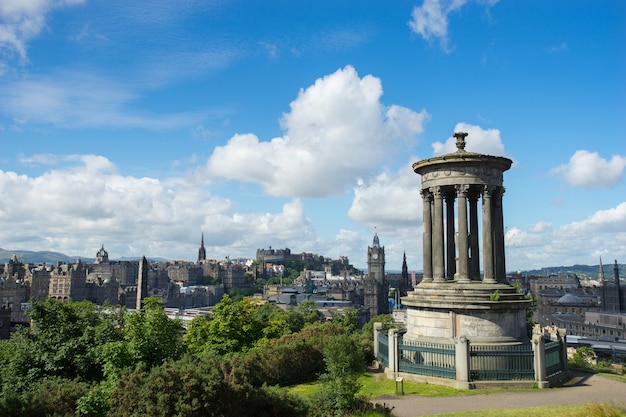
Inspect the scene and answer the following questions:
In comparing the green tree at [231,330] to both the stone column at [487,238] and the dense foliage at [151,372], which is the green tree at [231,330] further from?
the stone column at [487,238]

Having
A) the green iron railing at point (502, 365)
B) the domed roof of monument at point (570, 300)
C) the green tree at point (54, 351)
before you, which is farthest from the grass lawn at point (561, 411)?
the domed roof of monument at point (570, 300)

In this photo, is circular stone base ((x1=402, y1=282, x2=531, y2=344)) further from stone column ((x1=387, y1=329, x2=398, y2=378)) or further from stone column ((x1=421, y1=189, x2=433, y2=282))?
stone column ((x1=421, y1=189, x2=433, y2=282))

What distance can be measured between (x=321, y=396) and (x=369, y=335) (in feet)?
65.7

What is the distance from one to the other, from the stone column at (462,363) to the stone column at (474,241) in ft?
17.6

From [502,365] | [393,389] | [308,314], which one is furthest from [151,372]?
[308,314]

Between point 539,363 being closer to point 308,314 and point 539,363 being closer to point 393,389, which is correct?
point 393,389

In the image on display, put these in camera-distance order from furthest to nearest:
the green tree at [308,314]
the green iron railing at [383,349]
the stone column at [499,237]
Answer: the green tree at [308,314] → the stone column at [499,237] → the green iron railing at [383,349]

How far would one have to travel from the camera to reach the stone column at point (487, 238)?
86.0 ft

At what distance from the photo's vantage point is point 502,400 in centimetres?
2008

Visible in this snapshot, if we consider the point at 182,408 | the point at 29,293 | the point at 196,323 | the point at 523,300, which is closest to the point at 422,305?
the point at 523,300

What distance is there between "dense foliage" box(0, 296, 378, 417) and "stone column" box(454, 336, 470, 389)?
4.03m

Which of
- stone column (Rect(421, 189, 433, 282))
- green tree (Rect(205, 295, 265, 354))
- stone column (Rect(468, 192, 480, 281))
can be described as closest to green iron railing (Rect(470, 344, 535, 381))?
stone column (Rect(468, 192, 480, 281))

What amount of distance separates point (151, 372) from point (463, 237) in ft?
54.6

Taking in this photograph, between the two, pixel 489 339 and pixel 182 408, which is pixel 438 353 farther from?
pixel 182 408
